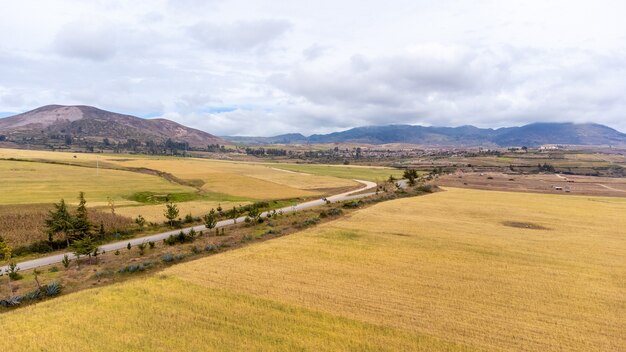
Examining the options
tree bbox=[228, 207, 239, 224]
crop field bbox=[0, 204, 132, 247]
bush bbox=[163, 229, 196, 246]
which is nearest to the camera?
crop field bbox=[0, 204, 132, 247]

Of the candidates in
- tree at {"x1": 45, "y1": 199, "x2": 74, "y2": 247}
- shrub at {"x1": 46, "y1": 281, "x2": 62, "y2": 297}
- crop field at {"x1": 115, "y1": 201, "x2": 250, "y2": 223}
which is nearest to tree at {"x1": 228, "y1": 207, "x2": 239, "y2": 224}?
crop field at {"x1": 115, "y1": 201, "x2": 250, "y2": 223}

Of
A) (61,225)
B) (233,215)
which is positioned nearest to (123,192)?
(233,215)

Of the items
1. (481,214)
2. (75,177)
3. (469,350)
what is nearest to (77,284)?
(469,350)

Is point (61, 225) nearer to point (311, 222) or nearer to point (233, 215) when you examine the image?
point (233, 215)

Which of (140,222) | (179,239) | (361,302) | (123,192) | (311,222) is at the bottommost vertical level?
(179,239)

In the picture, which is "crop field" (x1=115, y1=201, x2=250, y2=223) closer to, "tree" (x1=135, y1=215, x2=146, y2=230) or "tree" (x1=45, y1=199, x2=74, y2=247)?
"tree" (x1=135, y1=215, x2=146, y2=230)

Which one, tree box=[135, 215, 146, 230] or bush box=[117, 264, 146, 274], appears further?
tree box=[135, 215, 146, 230]

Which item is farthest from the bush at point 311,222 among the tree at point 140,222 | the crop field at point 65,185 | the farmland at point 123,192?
the crop field at point 65,185
